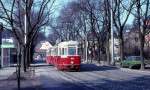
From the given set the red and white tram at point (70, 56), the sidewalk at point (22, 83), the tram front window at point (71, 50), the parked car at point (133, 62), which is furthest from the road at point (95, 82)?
the parked car at point (133, 62)

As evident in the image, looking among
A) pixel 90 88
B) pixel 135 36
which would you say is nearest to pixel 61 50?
pixel 90 88

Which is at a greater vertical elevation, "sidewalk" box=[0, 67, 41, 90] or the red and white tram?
the red and white tram

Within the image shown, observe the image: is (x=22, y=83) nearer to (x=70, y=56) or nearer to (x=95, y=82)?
(x=95, y=82)

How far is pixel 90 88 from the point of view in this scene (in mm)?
25062

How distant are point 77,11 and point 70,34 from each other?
51.6 feet

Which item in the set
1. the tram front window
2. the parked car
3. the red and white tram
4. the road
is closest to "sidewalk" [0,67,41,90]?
the road

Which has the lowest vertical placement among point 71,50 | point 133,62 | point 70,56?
point 133,62

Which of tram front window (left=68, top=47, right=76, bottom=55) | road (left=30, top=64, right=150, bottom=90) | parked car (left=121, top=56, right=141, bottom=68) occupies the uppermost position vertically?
tram front window (left=68, top=47, right=76, bottom=55)

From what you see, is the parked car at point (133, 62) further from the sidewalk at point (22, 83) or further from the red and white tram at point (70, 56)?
the sidewalk at point (22, 83)

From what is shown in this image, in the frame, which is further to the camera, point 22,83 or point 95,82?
point 95,82

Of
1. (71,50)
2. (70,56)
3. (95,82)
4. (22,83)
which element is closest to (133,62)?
(71,50)

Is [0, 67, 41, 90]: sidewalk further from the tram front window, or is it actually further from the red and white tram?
the tram front window

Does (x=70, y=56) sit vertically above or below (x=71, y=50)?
below

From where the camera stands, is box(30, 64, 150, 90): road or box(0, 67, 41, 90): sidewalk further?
box(30, 64, 150, 90): road
